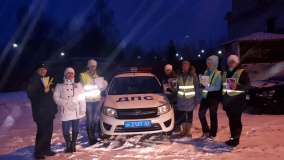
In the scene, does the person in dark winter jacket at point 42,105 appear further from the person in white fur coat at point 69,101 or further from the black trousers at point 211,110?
the black trousers at point 211,110

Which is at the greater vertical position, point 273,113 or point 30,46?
point 30,46

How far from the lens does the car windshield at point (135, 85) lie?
7463 mm

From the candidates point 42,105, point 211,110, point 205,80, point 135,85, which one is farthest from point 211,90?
point 42,105

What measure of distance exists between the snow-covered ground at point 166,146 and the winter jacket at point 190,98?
767 millimetres

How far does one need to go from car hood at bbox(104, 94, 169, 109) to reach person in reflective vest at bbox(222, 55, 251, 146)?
1480 mm

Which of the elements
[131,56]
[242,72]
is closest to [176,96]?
[242,72]

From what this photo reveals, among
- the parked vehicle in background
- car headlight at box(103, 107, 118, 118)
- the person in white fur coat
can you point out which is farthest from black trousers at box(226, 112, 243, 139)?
the parked vehicle in background

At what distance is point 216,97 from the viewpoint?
6.37 meters

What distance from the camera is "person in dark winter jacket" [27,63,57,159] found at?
5.30 metres

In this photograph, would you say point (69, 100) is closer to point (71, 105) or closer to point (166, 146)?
point (71, 105)

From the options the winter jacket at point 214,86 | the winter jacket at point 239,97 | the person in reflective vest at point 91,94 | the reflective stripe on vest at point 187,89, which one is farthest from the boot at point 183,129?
the person in reflective vest at point 91,94

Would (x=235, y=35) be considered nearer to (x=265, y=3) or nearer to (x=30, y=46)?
(x=265, y=3)

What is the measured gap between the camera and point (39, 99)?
17.5 ft

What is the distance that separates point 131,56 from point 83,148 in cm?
5739
